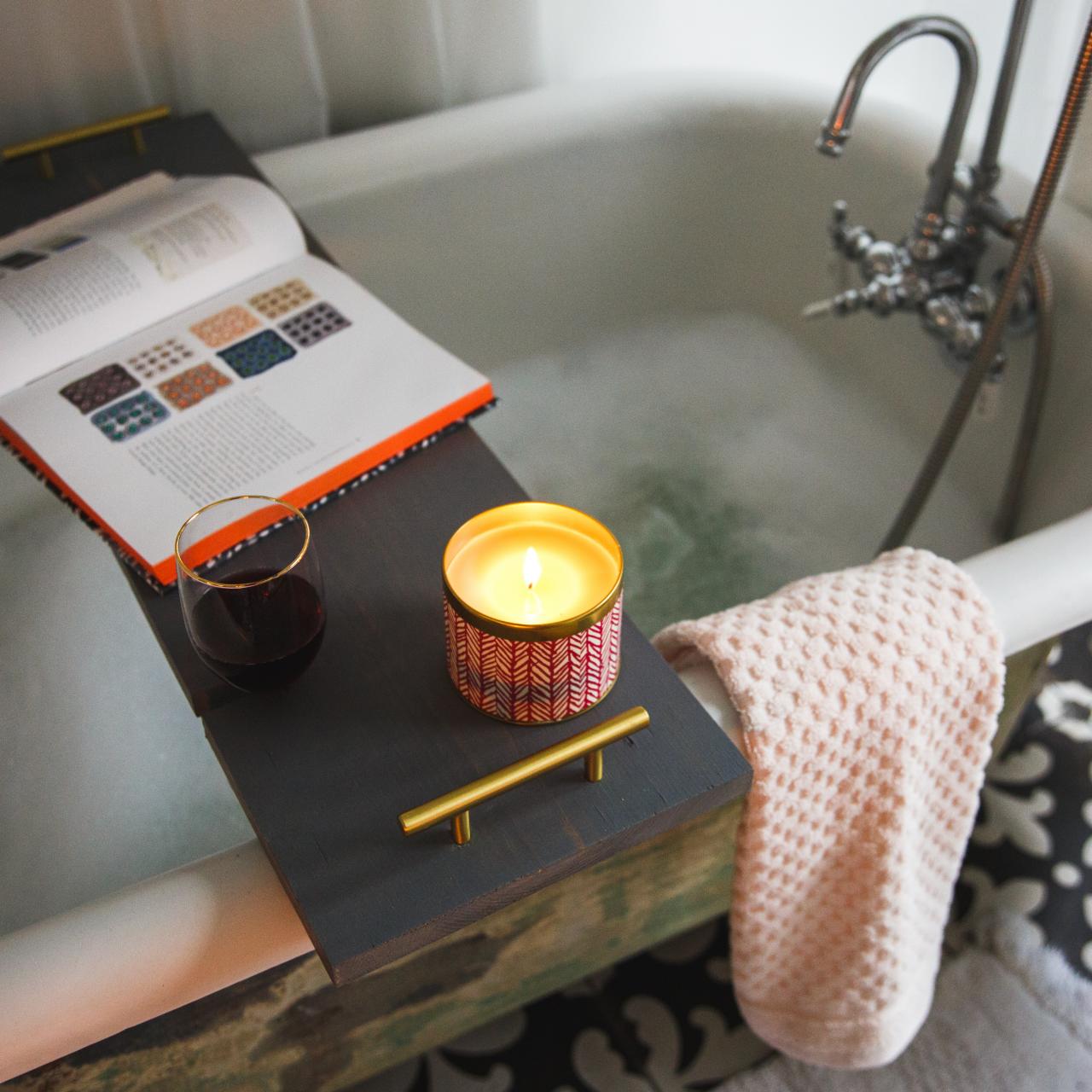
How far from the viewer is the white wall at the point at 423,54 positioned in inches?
47.4

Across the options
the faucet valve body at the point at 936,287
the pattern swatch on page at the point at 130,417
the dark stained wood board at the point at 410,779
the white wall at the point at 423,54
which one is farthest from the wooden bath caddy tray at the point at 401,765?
the white wall at the point at 423,54

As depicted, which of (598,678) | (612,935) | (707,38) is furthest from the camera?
(707,38)

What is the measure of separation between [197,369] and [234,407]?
2.3 inches

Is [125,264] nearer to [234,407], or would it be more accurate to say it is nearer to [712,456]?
[234,407]

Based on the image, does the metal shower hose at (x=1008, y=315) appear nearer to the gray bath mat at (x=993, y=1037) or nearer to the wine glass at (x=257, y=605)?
the gray bath mat at (x=993, y=1037)

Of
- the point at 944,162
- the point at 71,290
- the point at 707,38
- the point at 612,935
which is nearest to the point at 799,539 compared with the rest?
the point at 944,162

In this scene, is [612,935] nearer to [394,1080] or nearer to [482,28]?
[394,1080]

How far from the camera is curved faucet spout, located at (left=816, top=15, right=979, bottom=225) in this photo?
982mm

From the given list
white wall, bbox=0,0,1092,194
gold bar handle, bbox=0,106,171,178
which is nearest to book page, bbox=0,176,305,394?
gold bar handle, bbox=0,106,171,178

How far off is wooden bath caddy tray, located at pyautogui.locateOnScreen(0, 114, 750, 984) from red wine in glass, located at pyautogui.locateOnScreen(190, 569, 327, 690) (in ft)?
0.11

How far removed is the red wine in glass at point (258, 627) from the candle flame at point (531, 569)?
0.12m

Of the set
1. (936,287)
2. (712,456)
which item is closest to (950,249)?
(936,287)

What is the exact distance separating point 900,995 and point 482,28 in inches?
43.1

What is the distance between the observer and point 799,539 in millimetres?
1364
